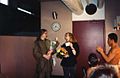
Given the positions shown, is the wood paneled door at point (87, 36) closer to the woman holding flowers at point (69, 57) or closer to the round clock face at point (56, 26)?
the round clock face at point (56, 26)

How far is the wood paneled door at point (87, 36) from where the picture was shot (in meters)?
6.68

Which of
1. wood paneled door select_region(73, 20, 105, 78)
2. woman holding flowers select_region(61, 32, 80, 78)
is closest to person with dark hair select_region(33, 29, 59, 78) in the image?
woman holding flowers select_region(61, 32, 80, 78)

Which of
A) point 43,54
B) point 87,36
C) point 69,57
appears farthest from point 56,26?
point 69,57

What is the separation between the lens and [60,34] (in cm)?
697

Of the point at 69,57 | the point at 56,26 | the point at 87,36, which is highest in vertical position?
the point at 56,26

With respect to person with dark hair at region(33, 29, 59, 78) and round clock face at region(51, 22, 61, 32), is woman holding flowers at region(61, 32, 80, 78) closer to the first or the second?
person with dark hair at region(33, 29, 59, 78)

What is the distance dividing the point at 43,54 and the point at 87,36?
2.56 meters

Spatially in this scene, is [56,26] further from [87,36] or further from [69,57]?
[69,57]

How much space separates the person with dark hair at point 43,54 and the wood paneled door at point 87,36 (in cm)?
229

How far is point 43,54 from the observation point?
458 cm

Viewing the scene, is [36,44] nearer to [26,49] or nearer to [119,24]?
[26,49]

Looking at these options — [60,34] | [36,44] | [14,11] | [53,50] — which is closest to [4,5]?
[14,11]

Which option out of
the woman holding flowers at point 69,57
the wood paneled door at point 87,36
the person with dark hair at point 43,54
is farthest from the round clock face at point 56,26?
the woman holding flowers at point 69,57

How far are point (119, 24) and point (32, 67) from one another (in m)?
2.74
